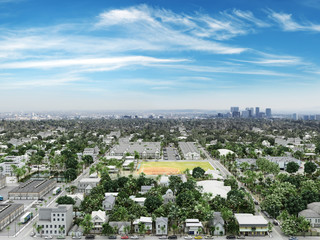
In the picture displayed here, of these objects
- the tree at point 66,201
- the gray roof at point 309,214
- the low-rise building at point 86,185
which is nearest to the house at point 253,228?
the gray roof at point 309,214

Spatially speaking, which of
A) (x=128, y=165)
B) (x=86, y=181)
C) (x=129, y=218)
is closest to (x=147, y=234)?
(x=129, y=218)

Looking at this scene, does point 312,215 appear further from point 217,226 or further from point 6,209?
point 6,209

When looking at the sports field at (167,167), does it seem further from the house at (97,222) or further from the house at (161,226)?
the house at (161,226)

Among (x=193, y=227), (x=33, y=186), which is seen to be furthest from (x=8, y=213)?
(x=193, y=227)

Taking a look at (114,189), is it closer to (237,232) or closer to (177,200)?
(177,200)

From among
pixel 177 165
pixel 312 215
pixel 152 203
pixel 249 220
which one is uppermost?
pixel 152 203
